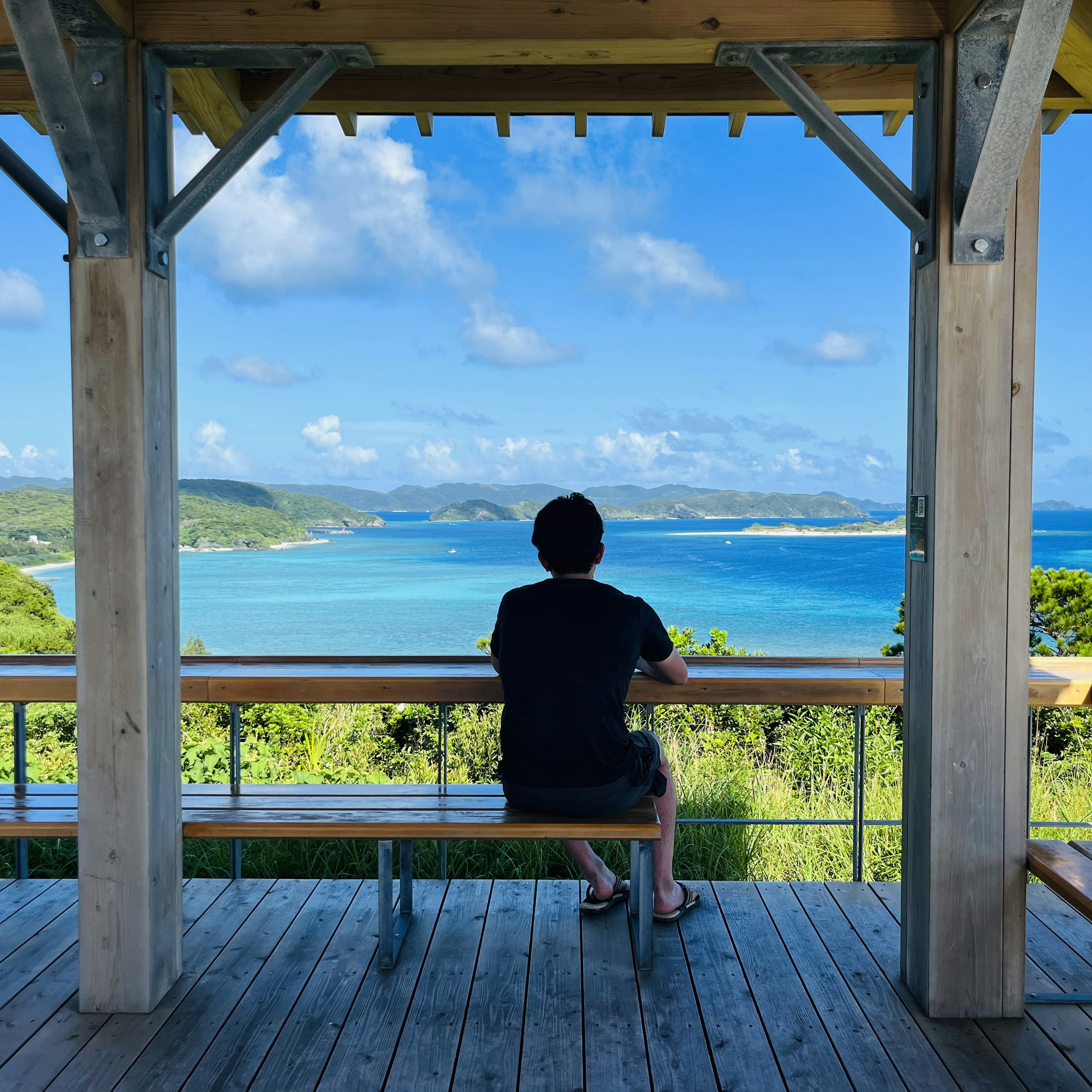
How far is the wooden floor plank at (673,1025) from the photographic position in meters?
1.98

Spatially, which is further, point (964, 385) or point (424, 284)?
point (424, 284)

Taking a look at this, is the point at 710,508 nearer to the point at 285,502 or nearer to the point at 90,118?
the point at 285,502

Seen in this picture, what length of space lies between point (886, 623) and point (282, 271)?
3800 centimetres

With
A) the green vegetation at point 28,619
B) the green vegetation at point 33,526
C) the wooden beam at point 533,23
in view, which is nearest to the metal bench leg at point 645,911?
the wooden beam at point 533,23

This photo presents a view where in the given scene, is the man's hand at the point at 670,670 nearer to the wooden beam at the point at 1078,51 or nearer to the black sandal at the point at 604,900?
the black sandal at the point at 604,900

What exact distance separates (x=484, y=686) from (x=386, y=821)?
54cm

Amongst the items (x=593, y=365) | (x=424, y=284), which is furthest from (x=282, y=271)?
(x=593, y=365)

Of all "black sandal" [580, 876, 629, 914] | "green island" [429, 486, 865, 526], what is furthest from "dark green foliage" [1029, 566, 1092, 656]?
"green island" [429, 486, 865, 526]

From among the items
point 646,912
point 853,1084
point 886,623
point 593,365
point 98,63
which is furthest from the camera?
point 593,365

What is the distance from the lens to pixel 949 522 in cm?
222

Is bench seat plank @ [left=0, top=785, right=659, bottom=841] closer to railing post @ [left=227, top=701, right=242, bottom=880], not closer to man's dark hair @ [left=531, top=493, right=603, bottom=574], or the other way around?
railing post @ [left=227, top=701, right=242, bottom=880]

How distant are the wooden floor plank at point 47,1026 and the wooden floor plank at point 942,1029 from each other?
198 centimetres

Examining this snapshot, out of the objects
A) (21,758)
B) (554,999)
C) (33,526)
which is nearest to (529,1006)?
(554,999)

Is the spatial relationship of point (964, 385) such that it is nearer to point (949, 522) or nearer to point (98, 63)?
point (949, 522)
